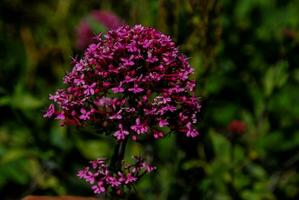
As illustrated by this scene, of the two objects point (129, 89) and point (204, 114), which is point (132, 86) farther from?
point (204, 114)

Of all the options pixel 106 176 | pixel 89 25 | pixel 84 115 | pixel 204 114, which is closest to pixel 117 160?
pixel 106 176

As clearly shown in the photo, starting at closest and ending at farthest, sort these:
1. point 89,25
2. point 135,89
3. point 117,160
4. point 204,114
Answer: point 135,89, point 117,160, point 204,114, point 89,25

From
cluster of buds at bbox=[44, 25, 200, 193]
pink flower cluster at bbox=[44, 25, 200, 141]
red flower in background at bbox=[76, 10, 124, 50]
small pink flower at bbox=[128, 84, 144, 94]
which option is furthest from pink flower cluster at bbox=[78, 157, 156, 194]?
red flower in background at bbox=[76, 10, 124, 50]

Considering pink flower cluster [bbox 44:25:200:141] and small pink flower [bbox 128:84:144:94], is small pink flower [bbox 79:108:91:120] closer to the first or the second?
pink flower cluster [bbox 44:25:200:141]

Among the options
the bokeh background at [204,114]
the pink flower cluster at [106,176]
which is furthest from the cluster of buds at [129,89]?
the bokeh background at [204,114]

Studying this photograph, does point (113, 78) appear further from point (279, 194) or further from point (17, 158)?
point (279, 194)

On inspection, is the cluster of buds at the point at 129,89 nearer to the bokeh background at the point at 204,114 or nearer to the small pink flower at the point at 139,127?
the small pink flower at the point at 139,127

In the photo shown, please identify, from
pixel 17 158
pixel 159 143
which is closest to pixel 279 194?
pixel 159 143

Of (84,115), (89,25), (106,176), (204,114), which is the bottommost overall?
(106,176)
